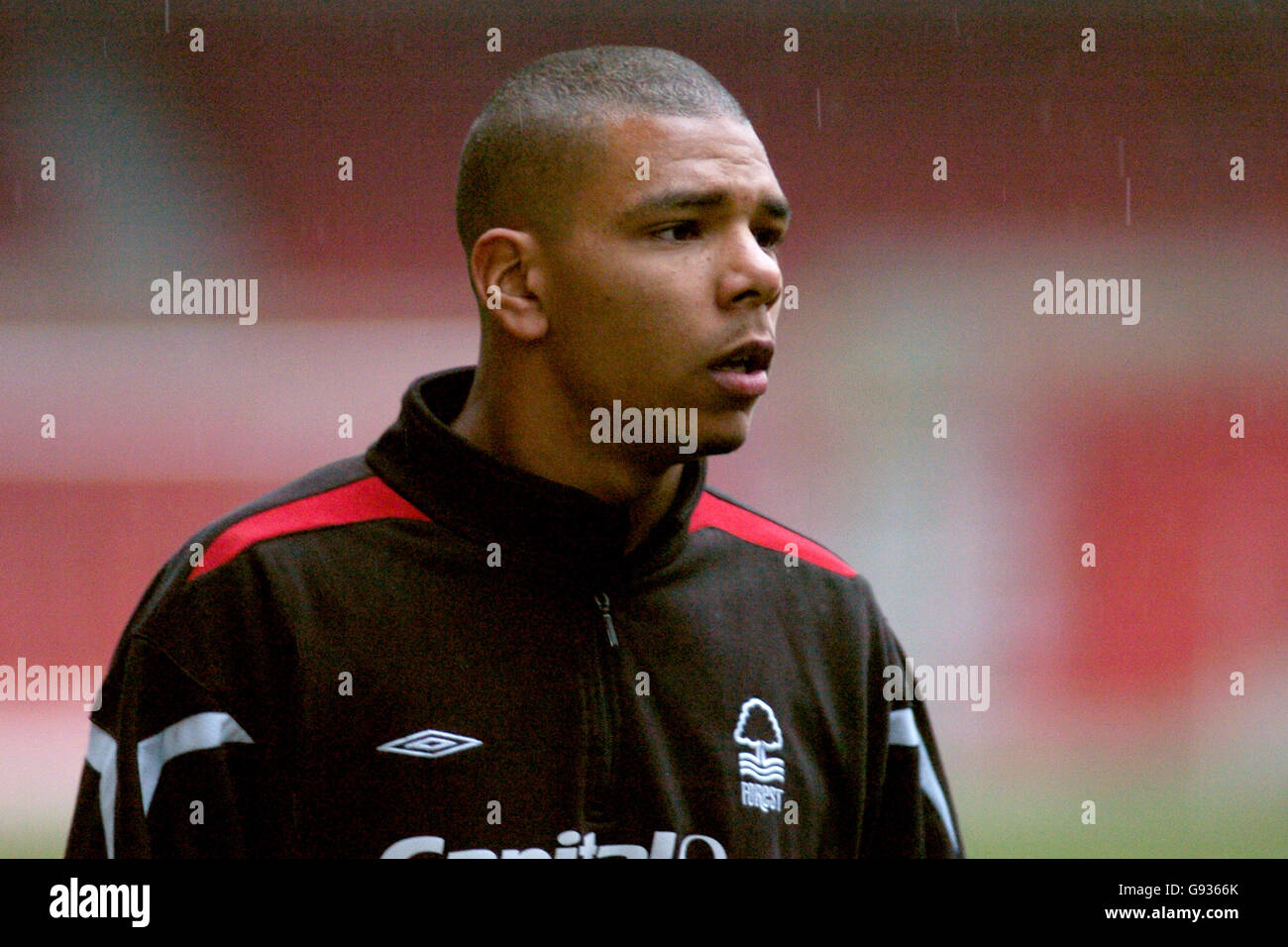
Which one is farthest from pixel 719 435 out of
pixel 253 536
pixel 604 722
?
pixel 253 536

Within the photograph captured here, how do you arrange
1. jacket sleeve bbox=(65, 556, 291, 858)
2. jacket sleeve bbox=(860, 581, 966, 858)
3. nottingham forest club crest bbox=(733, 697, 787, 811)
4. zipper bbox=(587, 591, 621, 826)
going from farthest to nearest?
jacket sleeve bbox=(860, 581, 966, 858) < nottingham forest club crest bbox=(733, 697, 787, 811) < zipper bbox=(587, 591, 621, 826) < jacket sleeve bbox=(65, 556, 291, 858)

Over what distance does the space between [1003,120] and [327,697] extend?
105 inches

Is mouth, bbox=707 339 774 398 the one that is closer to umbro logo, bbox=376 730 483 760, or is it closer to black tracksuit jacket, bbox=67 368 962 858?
black tracksuit jacket, bbox=67 368 962 858

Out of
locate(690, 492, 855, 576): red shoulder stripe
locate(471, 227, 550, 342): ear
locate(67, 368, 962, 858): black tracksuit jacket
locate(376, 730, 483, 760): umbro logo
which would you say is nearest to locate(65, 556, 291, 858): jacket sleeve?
locate(67, 368, 962, 858): black tracksuit jacket

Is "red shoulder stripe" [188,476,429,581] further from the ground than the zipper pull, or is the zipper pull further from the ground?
"red shoulder stripe" [188,476,429,581]

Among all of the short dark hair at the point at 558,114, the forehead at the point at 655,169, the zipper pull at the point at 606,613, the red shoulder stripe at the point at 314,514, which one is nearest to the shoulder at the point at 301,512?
the red shoulder stripe at the point at 314,514

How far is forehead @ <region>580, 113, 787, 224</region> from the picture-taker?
2.03 metres

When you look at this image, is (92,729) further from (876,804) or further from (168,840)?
(876,804)

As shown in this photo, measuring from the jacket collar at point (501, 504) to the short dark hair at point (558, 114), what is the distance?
1.22 feet

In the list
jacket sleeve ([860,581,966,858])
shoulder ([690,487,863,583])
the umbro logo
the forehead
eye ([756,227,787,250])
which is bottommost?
jacket sleeve ([860,581,966,858])

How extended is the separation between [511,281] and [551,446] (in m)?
0.28
